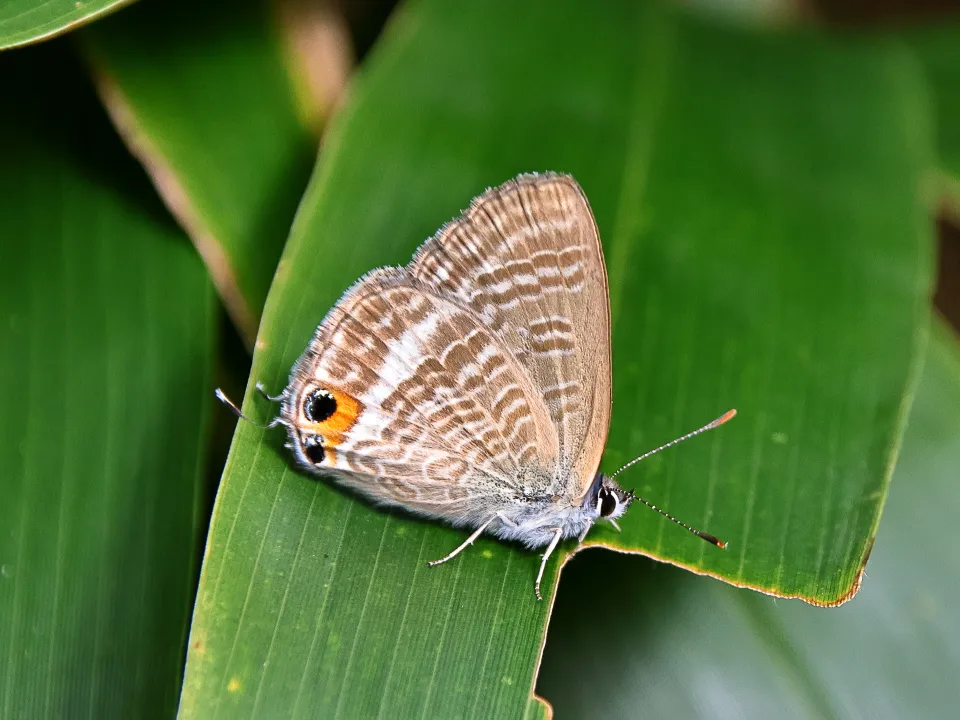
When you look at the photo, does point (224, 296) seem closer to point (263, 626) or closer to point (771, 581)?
point (263, 626)

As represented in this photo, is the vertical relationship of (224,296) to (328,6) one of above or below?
below

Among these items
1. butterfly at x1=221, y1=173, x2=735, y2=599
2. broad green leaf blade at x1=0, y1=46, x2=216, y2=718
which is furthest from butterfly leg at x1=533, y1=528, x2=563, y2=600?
broad green leaf blade at x1=0, y1=46, x2=216, y2=718

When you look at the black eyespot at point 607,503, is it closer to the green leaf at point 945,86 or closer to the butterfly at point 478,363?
the butterfly at point 478,363

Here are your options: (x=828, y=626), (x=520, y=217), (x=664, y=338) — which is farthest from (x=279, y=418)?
(x=828, y=626)

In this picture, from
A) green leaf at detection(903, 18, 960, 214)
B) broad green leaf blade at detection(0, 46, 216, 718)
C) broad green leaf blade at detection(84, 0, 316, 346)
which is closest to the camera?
broad green leaf blade at detection(0, 46, 216, 718)

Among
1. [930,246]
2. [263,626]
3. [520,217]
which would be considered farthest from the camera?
[930,246]

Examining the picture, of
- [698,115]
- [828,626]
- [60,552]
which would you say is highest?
[698,115]

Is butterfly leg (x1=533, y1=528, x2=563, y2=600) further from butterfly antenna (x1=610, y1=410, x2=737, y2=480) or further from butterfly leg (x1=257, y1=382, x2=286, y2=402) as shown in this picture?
butterfly leg (x1=257, y1=382, x2=286, y2=402)
